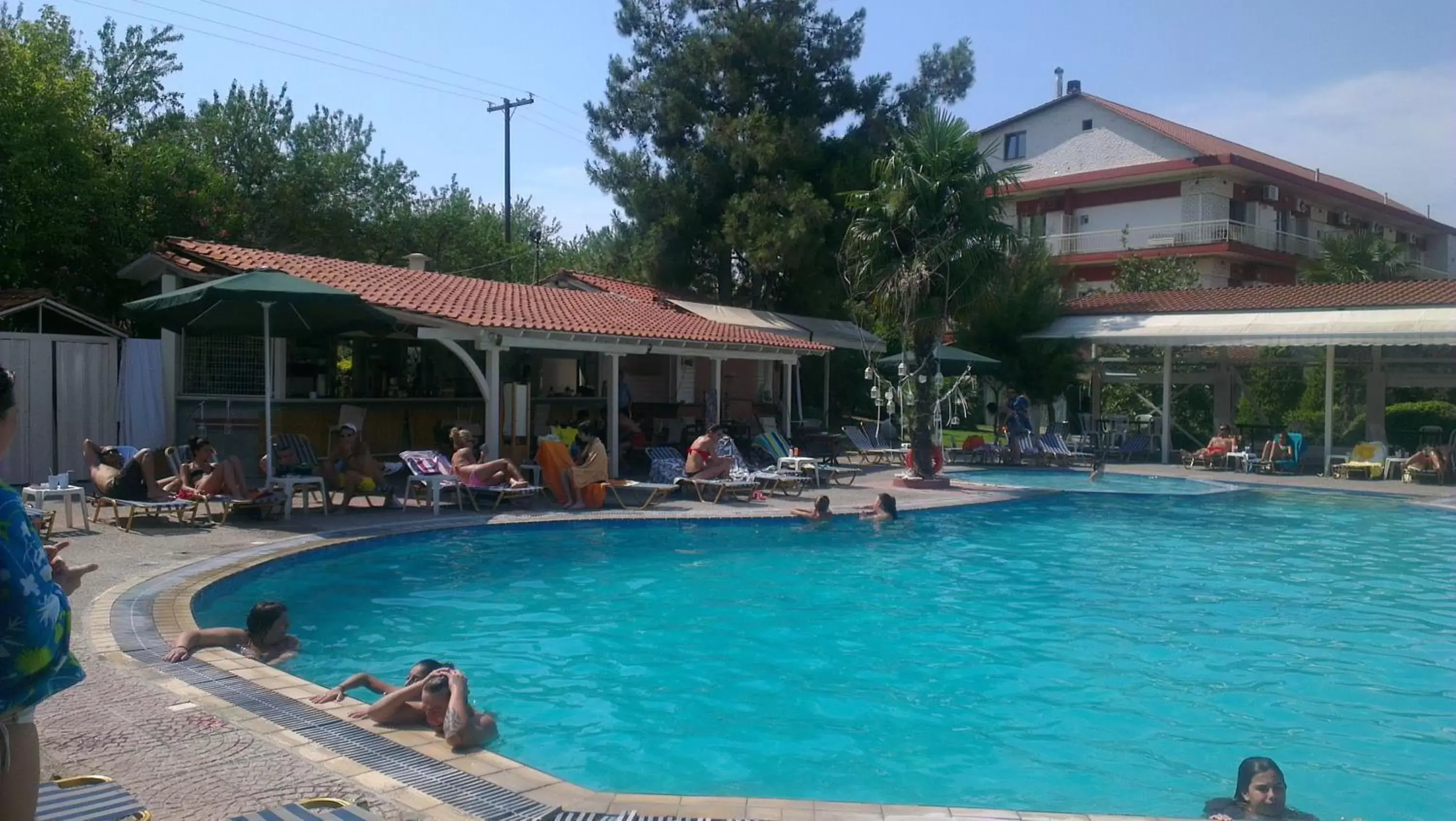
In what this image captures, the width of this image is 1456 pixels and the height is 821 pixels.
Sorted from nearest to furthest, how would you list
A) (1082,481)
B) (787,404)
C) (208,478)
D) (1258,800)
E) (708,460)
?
(1258,800), (208,478), (708,460), (1082,481), (787,404)

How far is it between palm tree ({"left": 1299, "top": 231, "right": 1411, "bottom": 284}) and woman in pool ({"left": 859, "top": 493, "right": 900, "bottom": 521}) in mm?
21988

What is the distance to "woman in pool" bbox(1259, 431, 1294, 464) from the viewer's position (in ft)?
73.4

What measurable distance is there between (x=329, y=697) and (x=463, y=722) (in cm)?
99

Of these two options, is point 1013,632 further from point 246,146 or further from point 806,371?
point 246,146

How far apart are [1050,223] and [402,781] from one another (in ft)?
127

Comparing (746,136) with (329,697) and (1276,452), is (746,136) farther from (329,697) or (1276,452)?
(329,697)

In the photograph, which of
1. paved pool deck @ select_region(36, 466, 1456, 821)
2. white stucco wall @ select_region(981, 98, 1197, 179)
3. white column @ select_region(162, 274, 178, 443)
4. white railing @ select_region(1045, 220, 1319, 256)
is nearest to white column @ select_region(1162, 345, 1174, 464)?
white railing @ select_region(1045, 220, 1319, 256)

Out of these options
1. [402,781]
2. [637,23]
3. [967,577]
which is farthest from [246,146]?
[402,781]

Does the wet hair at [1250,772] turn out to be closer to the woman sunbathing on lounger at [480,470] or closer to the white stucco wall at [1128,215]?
the woman sunbathing on lounger at [480,470]

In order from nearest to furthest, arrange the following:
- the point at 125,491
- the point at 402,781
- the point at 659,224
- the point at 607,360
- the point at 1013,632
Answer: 1. the point at 402,781
2. the point at 1013,632
3. the point at 125,491
4. the point at 607,360
5. the point at 659,224

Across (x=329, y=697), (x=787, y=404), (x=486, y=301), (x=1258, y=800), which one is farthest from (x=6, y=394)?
(x=787, y=404)

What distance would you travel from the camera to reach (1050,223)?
131ft

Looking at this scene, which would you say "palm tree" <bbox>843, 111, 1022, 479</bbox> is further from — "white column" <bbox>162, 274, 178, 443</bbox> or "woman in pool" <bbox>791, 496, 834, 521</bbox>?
"white column" <bbox>162, 274, 178, 443</bbox>

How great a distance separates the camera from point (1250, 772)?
512cm
